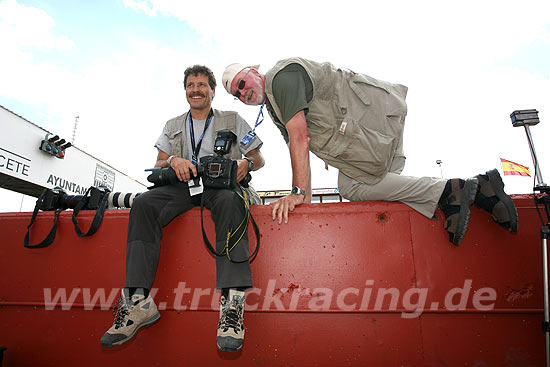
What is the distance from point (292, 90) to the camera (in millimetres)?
1782

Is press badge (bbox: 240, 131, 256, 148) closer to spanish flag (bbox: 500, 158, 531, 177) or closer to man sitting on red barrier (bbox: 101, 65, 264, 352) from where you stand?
man sitting on red barrier (bbox: 101, 65, 264, 352)

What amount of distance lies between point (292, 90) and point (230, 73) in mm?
512

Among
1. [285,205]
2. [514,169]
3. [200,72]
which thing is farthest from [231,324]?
[514,169]

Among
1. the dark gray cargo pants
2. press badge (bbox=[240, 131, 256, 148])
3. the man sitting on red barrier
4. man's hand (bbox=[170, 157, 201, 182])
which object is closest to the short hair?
the man sitting on red barrier

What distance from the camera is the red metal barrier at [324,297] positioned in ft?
5.08

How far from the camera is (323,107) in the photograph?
1886mm

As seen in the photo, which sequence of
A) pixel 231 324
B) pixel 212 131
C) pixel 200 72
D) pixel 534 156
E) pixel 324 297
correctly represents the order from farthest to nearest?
pixel 200 72 < pixel 212 131 < pixel 534 156 < pixel 324 297 < pixel 231 324

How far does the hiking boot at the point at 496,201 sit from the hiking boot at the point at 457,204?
7 cm

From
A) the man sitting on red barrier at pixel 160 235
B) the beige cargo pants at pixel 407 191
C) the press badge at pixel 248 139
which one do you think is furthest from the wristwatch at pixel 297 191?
the press badge at pixel 248 139

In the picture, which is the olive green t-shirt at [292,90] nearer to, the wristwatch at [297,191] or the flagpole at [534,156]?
the wristwatch at [297,191]

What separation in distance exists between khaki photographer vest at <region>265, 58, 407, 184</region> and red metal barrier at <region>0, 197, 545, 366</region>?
0.90ft

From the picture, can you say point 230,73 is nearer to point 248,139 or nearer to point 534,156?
point 248,139

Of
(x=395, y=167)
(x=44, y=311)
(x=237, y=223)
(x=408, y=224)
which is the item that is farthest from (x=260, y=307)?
(x=44, y=311)

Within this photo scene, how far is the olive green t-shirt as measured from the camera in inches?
69.4
